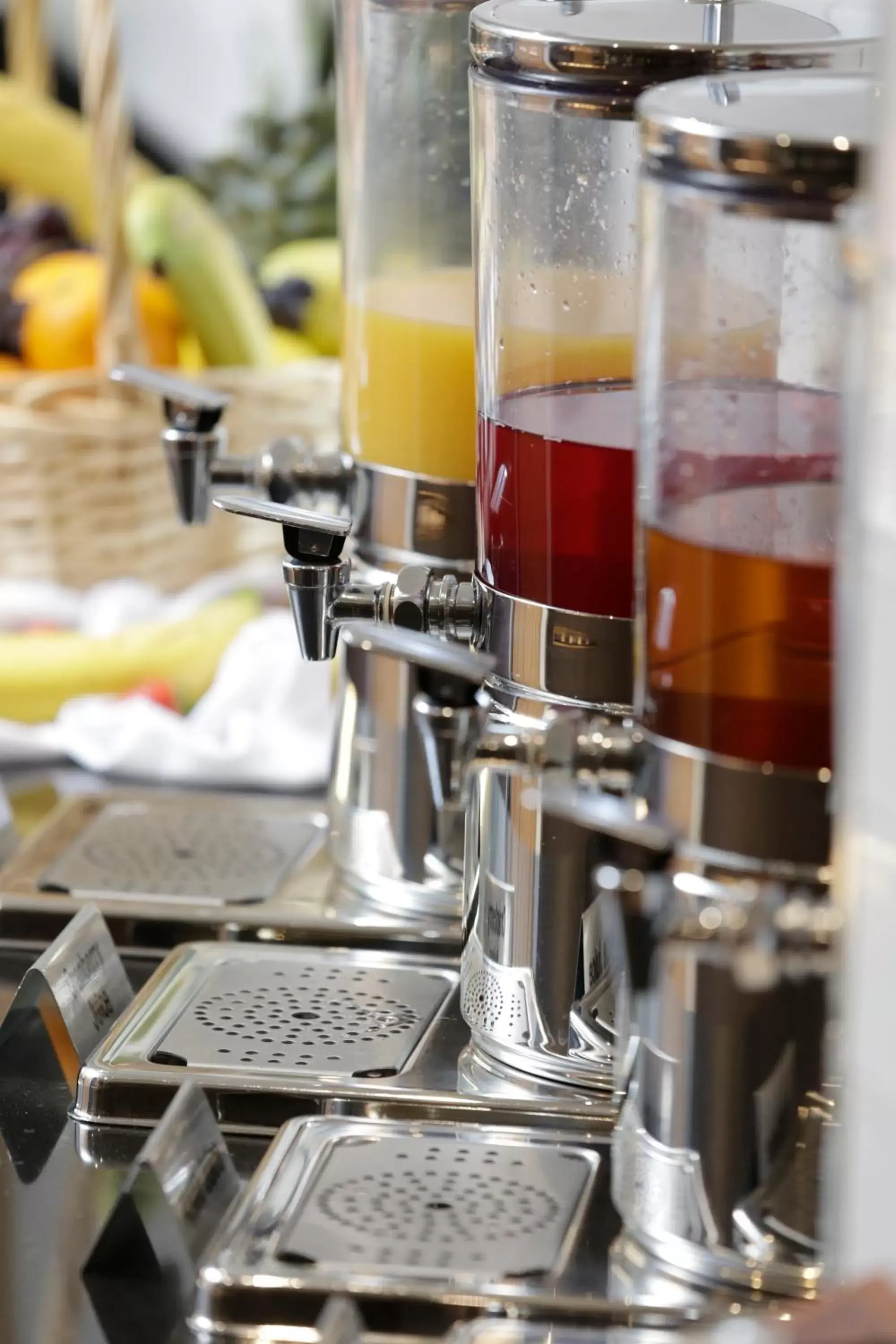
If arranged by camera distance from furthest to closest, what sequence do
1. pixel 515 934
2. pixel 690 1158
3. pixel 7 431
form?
pixel 7 431 → pixel 515 934 → pixel 690 1158

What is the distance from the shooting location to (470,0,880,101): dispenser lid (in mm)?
573

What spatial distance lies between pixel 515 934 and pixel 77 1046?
0.15 metres

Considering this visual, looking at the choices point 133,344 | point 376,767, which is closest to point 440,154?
point 376,767

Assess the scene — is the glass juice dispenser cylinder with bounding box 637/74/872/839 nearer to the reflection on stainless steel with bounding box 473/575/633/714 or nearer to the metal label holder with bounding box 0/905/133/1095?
the reflection on stainless steel with bounding box 473/575/633/714

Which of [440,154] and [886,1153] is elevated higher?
[440,154]

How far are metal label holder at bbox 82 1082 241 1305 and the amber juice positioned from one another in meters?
0.18

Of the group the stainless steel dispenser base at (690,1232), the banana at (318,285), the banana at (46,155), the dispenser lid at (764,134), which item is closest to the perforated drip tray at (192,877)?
the stainless steel dispenser base at (690,1232)

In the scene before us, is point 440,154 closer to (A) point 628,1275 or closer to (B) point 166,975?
(B) point 166,975

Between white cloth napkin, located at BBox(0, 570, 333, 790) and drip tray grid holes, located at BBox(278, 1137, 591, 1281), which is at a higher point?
drip tray grid holes, located at BBox(278, 1137, 591, 1281)

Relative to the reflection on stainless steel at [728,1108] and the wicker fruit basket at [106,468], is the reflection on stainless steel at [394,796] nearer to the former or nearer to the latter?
the reflection on stainless steel at [728,1108]

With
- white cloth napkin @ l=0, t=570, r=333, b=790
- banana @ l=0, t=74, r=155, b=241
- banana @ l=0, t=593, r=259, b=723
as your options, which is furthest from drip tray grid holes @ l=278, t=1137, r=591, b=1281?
banana @ l=0, t=74, r=155, b=241

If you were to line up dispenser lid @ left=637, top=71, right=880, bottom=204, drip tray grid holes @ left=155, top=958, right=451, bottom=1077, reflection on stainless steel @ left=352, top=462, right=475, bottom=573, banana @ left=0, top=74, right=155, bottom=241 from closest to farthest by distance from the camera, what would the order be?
dispenser lid @ left=637, top=71, right=880, bottom=204
drip tray grid holes @ left=155, top=958, right=451, bottom=1077
reflection on stainless steel @ left=352, top=462, right=475, bottom=573
banana @ left=0, top=74, right=155, bottom=241

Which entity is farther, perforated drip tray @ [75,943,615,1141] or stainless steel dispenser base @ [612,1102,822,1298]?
perforated drip tray @ [75,943,615,1141]

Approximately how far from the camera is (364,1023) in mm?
705
